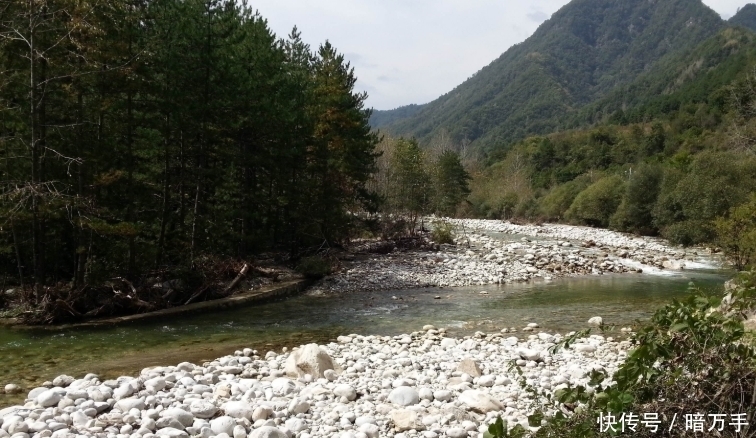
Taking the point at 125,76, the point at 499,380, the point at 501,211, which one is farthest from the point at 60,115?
the point at 501,211

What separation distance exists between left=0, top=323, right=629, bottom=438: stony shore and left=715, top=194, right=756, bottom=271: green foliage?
10889mm

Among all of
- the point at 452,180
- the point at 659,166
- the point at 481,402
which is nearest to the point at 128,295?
the point at 481,402

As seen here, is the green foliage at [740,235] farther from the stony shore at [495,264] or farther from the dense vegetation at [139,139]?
the dense vegetation at [139,139]

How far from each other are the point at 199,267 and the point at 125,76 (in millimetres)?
5025

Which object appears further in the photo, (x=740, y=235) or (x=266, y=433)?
(x=740, y=235)

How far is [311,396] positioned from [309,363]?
100 centimetres

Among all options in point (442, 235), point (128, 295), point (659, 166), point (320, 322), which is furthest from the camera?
point (659, 166)

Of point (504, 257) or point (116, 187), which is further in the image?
point (504, 257)

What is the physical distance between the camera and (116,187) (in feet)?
39.8

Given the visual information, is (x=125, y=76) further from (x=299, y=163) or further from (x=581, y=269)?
(x=581, y=269)

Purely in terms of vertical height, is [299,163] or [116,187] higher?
[299,163]

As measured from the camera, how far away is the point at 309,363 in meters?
7.02

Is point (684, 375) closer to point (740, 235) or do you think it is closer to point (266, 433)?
point (266, 433)

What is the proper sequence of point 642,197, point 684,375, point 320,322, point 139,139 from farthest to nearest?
1. point 642,197
2. point 139,139
3. point 320,322
4. point 684,375
